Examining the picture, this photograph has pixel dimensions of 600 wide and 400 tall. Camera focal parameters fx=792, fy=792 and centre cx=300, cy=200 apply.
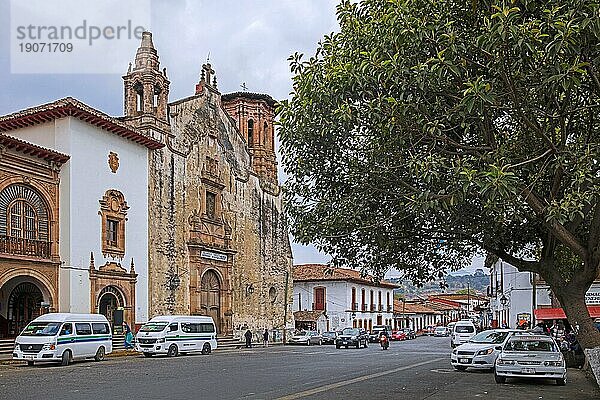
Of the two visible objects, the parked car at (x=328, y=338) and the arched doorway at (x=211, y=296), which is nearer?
the arched doorway at (x=211, y=296)

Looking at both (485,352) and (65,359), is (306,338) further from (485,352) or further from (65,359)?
(485,352)

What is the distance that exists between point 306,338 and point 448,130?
45193 mm

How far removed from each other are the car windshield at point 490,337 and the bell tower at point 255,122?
2998 cm

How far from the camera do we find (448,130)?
591 inches

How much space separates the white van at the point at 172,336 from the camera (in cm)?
3591

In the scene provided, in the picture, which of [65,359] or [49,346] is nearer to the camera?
[49,346]

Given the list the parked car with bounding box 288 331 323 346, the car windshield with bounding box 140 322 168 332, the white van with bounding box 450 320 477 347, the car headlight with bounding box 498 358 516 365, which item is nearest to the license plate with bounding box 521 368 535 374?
the car headlight with bounding box 498 358 516 365

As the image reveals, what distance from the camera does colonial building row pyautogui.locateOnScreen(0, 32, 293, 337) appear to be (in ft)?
113

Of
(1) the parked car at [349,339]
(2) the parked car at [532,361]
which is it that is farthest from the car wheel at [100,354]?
(1) the parked car at [349,339]

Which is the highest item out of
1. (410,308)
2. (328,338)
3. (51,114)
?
(51,114)

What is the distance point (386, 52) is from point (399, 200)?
3806mm

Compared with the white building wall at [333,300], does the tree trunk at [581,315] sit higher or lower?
higher

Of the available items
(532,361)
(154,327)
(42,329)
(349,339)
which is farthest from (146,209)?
(532,361)

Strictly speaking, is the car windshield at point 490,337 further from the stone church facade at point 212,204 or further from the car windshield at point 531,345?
the stone church facade at point 212,204
